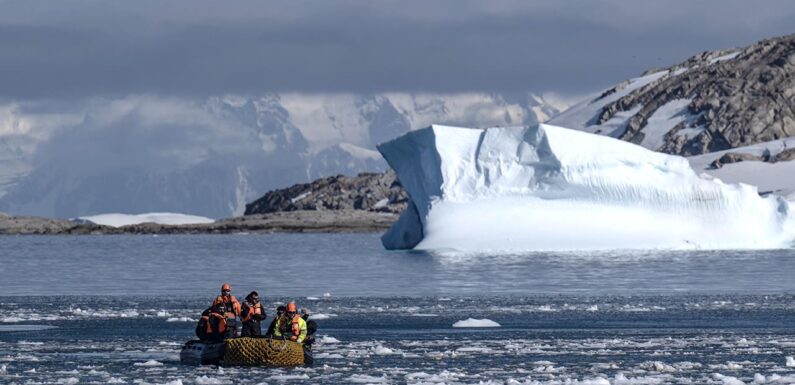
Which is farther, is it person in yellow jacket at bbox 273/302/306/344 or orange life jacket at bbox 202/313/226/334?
orange life jacket at bbox 202/313/226/334

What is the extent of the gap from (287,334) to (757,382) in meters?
8.99

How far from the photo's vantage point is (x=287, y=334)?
105 feet

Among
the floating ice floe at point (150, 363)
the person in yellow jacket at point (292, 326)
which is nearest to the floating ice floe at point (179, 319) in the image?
the floating ice floe at point (150, 363)

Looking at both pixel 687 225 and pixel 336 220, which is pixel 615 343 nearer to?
pixel 687 225

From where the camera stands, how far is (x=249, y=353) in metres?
32.0

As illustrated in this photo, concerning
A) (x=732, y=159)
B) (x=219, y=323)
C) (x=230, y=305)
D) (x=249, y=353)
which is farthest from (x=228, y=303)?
(x=732, y=159)

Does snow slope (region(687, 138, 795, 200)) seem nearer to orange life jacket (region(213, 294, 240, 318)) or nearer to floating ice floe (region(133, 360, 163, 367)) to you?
orange life jacket (region(213, 294, 240, 318))

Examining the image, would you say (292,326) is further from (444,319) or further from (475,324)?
(444,319)

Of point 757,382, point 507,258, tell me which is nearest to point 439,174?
point 507,258

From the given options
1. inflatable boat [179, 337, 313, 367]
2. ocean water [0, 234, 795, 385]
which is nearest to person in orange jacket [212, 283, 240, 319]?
inflatable boat [179, 337, 313, 367]

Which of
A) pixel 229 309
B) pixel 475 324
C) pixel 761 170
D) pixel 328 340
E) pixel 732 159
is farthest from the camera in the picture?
pixel 732 159

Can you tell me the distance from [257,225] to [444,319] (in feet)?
475

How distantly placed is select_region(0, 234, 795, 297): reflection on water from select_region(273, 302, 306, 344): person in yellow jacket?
19.8 metres

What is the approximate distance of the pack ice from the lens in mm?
71750
